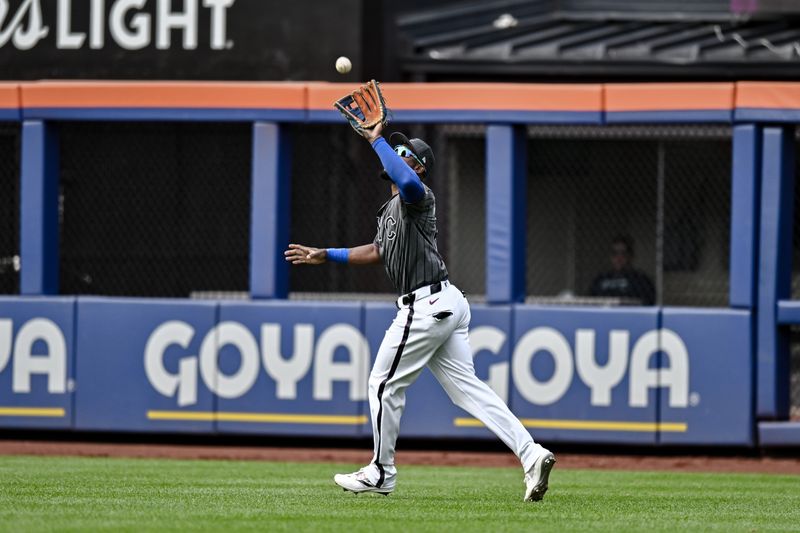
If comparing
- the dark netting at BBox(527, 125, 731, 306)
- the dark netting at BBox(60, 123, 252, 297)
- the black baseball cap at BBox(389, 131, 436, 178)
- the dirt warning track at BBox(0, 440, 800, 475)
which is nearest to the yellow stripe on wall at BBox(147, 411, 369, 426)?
the dirt warning track at BBox(0, 440, 800, 475)

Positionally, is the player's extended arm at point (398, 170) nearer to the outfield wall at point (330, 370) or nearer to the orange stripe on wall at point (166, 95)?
the outfield wall at point (330, 370)

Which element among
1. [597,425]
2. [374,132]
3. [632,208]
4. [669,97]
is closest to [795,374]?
[597,425]

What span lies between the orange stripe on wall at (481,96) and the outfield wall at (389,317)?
0.01 metres

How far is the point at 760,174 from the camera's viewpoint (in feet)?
33.0

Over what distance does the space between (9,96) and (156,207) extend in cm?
269

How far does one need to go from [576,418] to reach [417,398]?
4.11 feet

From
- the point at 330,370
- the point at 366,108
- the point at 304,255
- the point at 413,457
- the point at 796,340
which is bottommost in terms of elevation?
the point at 413,457

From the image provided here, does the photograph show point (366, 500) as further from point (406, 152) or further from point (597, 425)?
point (597, 425)

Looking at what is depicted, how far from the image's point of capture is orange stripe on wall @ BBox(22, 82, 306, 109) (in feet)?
34.3

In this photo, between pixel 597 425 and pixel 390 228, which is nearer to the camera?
pixel 390 228

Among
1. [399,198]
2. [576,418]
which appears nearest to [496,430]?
[399,198]

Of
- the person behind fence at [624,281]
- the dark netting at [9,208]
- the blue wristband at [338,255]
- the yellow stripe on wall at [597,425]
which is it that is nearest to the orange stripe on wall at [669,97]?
the person behind fence at [624,281]

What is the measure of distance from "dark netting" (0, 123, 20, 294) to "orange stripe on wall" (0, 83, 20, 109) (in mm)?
2239

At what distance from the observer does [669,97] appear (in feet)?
33.1
